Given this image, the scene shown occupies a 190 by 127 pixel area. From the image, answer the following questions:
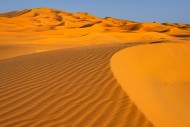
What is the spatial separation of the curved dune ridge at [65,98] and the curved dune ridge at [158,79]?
266 mm

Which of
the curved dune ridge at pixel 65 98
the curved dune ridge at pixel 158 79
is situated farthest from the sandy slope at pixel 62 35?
the curved dune ridge at pixel 65 98

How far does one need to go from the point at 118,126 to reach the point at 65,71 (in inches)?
109

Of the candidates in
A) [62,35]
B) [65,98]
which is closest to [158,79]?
[65,98]

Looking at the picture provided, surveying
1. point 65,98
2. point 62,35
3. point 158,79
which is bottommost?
point 62,35

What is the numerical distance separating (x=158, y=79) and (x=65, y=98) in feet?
13.1

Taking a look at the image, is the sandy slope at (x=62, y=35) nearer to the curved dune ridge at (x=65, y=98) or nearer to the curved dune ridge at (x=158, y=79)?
the curved dune ridge at (x=158, y=79)

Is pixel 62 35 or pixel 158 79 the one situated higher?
pixel 158 79

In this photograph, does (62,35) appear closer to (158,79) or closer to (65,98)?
(158,79)

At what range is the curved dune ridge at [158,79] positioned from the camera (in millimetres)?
5051

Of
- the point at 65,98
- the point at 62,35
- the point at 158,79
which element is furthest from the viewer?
the point at 62,35

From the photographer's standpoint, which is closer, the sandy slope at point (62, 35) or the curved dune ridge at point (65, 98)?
the curved dune ridge at point (65, 98)

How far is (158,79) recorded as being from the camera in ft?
27.9

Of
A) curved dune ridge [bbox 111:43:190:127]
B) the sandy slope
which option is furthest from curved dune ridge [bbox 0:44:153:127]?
the sandy slope

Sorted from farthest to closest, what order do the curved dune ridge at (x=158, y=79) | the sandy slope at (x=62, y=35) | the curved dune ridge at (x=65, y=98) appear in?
1. the sandy slope at (x=62, y=35)
2. the curved dune ridge at (x=158, y=79)
3. the curved dune ridge at (x=65, y=98)
